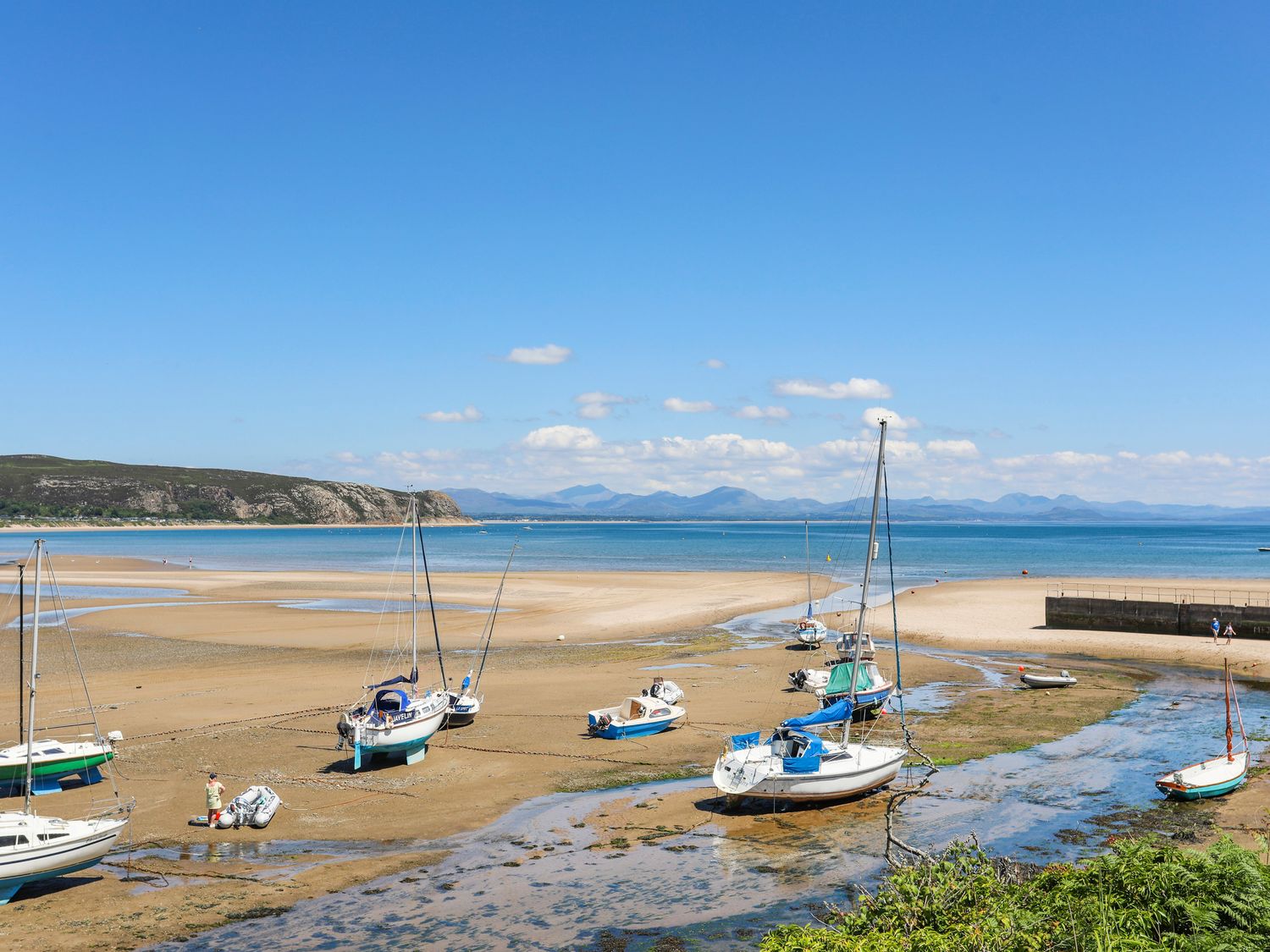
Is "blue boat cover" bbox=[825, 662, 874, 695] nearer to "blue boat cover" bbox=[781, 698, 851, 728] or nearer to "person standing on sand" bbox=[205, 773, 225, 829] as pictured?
"blue boat cover" bbox=[781, 698, 851, 728]

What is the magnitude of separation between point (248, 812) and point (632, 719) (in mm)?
14033

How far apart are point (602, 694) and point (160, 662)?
978 inches

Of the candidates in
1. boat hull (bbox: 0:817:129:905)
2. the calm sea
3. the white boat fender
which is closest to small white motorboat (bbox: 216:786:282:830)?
boat hull (bbox: 0:817:129:905)

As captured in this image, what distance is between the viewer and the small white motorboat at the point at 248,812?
24.8m

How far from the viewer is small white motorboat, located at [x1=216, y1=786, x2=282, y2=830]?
978 inches

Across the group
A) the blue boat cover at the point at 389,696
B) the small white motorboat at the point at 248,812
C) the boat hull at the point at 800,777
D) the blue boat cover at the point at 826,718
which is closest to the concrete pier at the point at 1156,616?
the blue boat cover at the point at 826,718

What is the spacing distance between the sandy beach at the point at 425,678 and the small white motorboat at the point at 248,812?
325mm

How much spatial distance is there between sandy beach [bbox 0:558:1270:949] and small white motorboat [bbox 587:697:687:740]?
57 cm

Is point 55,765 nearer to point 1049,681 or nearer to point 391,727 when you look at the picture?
point 391,727

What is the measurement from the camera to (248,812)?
2491cm

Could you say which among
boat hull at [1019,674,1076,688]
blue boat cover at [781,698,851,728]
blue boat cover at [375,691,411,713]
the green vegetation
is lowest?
boat hull at [1019,674,1076,688]

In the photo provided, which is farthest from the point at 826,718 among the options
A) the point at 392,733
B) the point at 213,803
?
the point at 213,803

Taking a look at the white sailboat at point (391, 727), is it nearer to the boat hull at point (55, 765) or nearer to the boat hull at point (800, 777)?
the boat hull at point (55, 765)

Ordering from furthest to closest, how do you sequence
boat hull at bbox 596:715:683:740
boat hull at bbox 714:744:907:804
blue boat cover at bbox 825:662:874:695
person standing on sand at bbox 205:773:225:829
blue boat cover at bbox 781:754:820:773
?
blue boat cover at bbox 825:662:874:695 < boat hull at bbox 596:715:683:740 < blue boat cover at bbox 781:754:820:773 < boat hull at bbox 714:744:907:804 < person standing on sand at bbox 205:773:225:829
